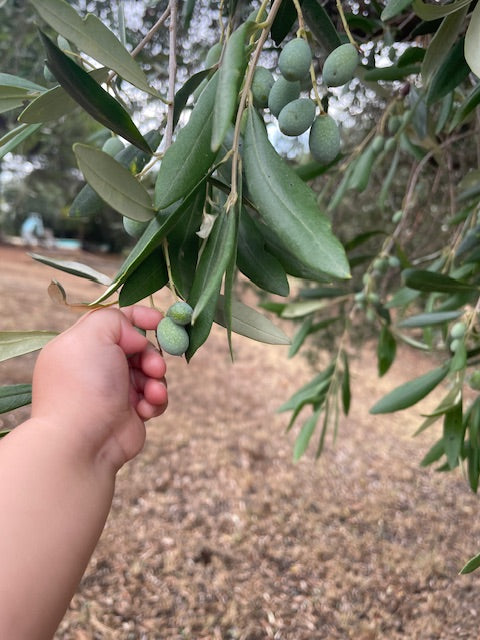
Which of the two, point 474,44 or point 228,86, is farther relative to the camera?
point 474,44

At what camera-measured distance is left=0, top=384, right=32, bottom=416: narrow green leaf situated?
61 cm

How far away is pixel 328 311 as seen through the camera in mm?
3160

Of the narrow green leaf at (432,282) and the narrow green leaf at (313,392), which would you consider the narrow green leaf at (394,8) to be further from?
the narrow green leaf at (313,392)

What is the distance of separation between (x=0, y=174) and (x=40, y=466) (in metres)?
6.76

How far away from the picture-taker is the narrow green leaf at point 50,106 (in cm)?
54

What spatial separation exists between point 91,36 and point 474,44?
13.3 inches

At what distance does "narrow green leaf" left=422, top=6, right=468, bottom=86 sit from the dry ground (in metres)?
1.63

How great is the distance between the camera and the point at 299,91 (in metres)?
0.52

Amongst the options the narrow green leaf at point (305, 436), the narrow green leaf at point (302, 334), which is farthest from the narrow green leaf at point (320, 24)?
the narrow green leaf at point (305, 436)

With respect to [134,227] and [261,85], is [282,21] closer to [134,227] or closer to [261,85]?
[261,85]

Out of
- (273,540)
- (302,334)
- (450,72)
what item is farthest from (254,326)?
(273,540)

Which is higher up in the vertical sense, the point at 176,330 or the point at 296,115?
the point at 296,115

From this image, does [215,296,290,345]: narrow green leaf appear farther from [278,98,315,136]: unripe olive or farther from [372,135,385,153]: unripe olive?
[372,135,385,153]: unripe olive

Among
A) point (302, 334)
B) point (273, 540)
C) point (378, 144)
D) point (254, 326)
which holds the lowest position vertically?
point (273, 540)
